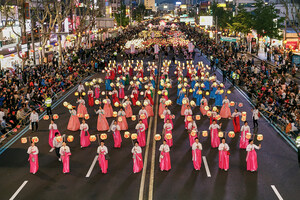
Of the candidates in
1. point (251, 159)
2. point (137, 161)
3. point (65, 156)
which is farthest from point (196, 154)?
point (65, 156)

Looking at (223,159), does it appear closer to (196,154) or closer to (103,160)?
(196,154)

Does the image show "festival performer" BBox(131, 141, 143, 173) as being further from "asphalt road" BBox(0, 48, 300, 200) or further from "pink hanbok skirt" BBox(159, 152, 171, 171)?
"pink hanbok skirt" BBox(159, 152, 171, 171)

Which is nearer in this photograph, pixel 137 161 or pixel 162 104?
pixel 137 161

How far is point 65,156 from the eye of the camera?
1463 cm

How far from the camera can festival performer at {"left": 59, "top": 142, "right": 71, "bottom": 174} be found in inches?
569

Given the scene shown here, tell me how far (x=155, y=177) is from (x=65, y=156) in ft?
11.6

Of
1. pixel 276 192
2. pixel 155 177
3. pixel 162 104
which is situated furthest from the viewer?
pixel 162 104

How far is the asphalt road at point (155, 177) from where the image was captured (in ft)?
42.8

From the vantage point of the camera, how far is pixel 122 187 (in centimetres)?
1358

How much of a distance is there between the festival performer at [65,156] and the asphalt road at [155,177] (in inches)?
10.5

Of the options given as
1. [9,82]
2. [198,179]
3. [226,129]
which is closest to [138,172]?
[198,179]

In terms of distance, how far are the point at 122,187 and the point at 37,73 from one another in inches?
960

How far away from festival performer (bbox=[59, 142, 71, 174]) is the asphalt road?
267 millimetres

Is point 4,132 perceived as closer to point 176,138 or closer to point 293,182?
point 176,138
